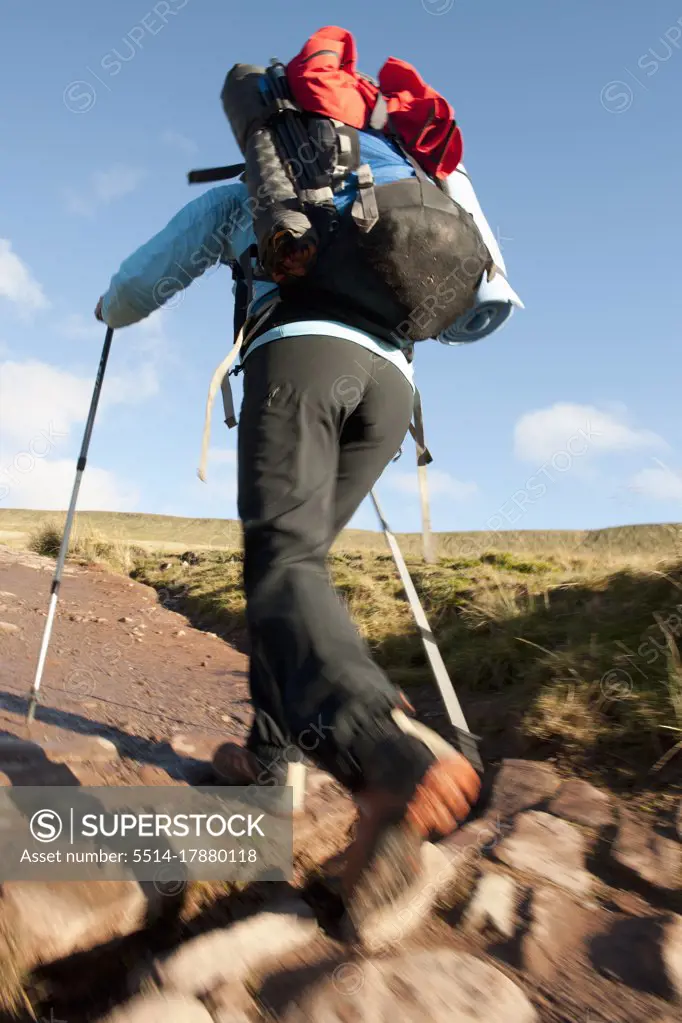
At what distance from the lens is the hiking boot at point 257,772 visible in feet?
6.52

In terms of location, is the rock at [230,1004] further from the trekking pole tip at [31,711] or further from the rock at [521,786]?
the trekking pole tip at [31,711]

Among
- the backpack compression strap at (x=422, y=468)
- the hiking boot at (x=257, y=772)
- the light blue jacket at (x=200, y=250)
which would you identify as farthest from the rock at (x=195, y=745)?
the light blue jacket at (x=200, y=250)

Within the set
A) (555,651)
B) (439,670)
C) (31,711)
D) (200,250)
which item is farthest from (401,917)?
(555,651)

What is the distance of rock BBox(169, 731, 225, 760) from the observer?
8.92ft

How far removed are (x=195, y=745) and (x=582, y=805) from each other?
153cm

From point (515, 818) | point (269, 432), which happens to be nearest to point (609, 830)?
point (515, 818)

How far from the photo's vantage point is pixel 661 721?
2.85 meters

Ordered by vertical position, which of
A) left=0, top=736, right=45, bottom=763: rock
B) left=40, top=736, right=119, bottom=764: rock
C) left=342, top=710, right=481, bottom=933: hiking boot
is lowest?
left=40, top=736, right=119, bottom=764: rock

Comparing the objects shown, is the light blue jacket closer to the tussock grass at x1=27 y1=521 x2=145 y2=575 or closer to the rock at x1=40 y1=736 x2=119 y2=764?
the rock at x1=40 y1=736 x2=119 y2=764

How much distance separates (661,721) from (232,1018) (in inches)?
90.0

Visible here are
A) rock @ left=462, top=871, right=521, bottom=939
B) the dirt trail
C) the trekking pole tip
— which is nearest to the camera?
rock @ left=462, top=871, right=521, bottom=939

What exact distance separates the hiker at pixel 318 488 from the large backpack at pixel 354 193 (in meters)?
0.01

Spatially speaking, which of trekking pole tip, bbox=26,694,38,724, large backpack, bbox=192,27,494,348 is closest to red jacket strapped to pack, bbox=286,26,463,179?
large backpack, bbox=192,27,494,348

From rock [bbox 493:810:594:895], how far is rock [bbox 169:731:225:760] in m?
1.20
